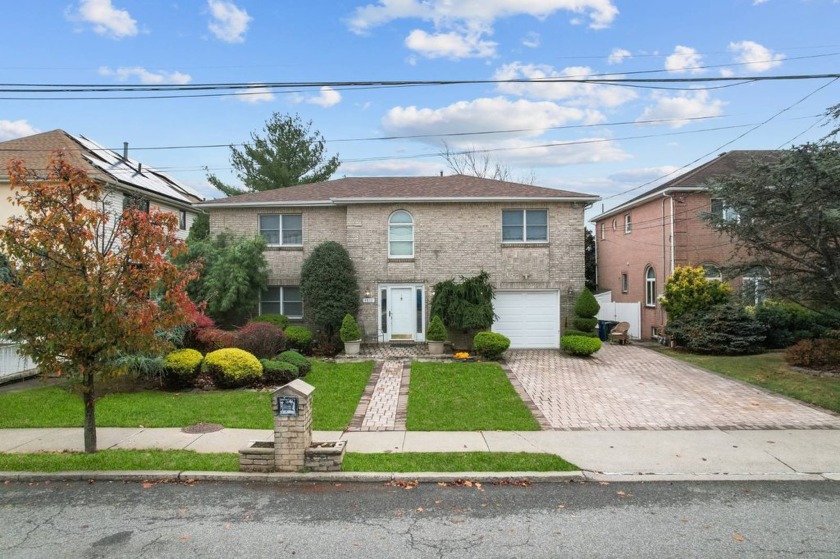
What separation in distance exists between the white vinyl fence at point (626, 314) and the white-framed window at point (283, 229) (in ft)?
46.7

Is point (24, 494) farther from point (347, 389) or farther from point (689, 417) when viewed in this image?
point (689, 417)

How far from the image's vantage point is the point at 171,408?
1027 centimetres

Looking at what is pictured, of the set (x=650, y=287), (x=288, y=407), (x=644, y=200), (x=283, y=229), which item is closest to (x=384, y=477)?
(x=288, y=407)

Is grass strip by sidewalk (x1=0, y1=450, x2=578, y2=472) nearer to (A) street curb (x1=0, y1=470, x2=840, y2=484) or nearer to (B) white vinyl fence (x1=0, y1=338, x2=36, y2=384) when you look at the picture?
(A) street curb (x1=0, y1=470, x2=840, y2=484)

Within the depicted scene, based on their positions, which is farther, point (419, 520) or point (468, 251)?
point (468, 251)

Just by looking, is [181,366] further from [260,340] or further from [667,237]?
[667,237]

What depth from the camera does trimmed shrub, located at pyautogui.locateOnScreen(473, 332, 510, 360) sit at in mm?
15430

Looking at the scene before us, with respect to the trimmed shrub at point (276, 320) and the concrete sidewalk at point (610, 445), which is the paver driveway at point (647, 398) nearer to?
the concrete sidewalk at point (610, 445)

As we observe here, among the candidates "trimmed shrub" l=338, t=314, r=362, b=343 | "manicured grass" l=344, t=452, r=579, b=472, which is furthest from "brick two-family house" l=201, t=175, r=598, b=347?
"manicured grass" l=344, t=452, r=579, b=472

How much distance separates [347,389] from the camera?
1198 cm

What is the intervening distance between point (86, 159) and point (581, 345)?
18.3 m

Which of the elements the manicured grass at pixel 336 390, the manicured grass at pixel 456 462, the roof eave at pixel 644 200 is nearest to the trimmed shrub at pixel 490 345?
the manicured grass at pixel 336 390

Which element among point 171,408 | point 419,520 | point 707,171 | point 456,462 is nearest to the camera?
point 419,520

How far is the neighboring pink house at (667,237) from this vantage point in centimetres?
2047
